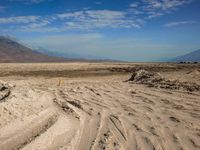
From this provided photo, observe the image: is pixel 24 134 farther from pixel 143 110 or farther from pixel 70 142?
pixel 143 110

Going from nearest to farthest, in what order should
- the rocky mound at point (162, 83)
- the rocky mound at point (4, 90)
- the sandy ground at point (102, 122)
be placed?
the sandy ground at point (102, 122), the rocky mound at point (4, 90), the rocky mound at point (162, 83)

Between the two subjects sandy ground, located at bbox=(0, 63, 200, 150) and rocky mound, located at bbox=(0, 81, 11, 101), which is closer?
sandy ground, located at bbox=(0, 63, 200, 150)

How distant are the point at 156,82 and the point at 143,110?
17.8ft

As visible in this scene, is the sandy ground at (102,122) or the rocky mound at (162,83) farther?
the rocky mound at (162,83)

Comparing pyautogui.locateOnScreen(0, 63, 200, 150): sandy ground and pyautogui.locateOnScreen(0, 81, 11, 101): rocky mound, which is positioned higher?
pyautogui.locateOnScreen(0, 81, 11, 101): rocky mound

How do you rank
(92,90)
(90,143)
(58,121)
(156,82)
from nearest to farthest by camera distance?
(90,143)
(58,121)
(92,90)
(156,82)

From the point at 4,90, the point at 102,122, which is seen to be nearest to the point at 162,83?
the point at 102,122

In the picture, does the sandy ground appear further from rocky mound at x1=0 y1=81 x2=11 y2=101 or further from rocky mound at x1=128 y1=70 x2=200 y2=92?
rocky mound at x1=128 y1=70 x2=200 y2=92

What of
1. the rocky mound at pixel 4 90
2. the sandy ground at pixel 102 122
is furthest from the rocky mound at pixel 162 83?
the rocky mound at pixel 4 90

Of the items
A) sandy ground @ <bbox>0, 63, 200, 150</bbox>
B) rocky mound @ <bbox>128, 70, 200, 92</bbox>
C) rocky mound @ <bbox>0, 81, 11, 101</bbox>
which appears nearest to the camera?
sandy ground @ <bbox>0, 63, 200, 150</bbox>

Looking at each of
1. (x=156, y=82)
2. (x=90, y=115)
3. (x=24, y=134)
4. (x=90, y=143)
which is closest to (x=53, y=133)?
(x=24, y=134)

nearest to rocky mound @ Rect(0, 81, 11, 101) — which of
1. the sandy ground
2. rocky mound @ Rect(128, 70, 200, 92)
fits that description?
the sandy ground

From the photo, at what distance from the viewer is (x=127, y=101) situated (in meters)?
10.3

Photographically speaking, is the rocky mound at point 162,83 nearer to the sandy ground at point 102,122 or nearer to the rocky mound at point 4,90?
the sandy ground at point 102,122
